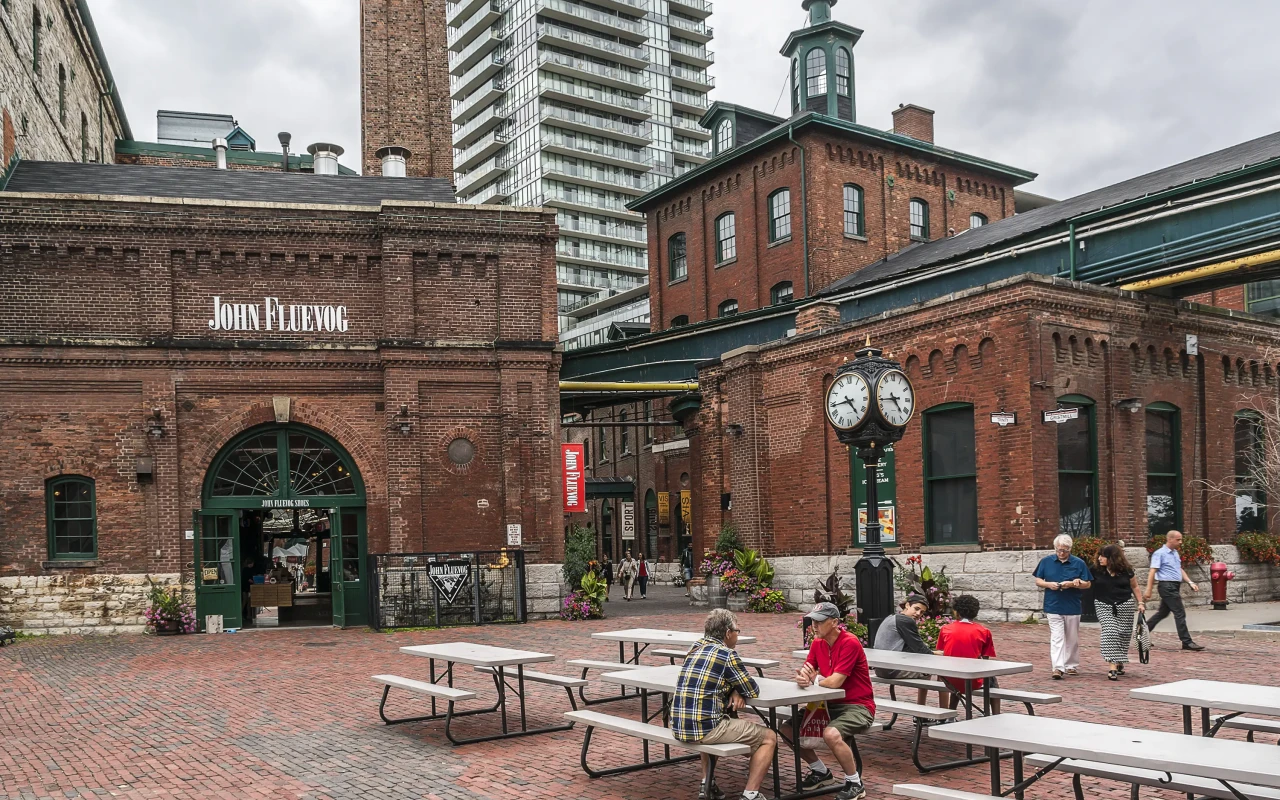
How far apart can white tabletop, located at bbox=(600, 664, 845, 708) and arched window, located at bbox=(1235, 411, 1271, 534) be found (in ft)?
56.3

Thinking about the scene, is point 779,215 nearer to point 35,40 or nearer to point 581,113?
point 35,40

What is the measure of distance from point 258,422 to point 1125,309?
16.8 metres

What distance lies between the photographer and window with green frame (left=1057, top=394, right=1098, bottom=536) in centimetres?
1884

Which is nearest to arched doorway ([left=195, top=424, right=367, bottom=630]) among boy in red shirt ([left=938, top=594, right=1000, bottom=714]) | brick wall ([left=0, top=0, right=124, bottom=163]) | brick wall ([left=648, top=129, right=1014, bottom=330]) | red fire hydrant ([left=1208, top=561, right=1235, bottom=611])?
brick wall ([left=0, top=0, right=124, bottom=163])

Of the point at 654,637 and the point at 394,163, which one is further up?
the point at 394,163

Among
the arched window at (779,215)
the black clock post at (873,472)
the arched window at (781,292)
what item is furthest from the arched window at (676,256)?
the black clock post at (873,472)

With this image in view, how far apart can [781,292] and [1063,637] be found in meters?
25.5

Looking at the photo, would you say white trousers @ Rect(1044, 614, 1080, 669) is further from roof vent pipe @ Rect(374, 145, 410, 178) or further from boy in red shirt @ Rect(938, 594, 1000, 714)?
roof vent pipe @ Rect(374, 145, 410, 178)

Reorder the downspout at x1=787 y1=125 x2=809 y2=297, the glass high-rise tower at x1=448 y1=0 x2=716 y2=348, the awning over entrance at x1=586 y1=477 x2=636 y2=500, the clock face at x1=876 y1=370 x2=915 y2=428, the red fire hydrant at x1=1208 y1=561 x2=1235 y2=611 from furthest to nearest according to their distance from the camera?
the glass high-rise tower at x1=448 y1=0 x2=716 y2=348 < the awning over entrance at x1=586 y1=477 x2=636 y2=500 < the downspout at x1=787 y1=125 x2=809 y2=297 < the red fire hydrant at x1=1208 y1=561 x2=1235 y2=611 < the clock face at x1=876 y1=370 x2=915 y2=428

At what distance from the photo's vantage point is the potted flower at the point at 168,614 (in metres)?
20.9

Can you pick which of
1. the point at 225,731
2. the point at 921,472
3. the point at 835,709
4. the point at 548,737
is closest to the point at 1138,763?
the point at 835,709

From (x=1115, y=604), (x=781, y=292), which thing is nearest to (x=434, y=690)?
(x=1115, y=604)

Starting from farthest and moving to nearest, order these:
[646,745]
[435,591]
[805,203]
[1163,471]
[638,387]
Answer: [805,203] < [638,387] < [435,591] < [1163,471] < [646,745]

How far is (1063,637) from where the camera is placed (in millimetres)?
12656
